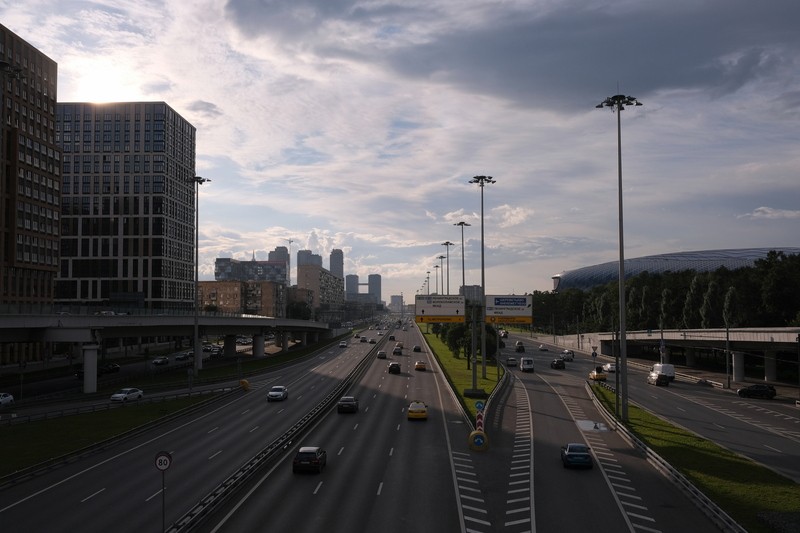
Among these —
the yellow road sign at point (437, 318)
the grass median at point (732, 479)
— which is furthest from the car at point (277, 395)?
the grass median at point (732, 479)

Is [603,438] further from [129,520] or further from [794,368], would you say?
[794,368]

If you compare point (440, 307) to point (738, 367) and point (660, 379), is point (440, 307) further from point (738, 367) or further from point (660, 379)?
point (738, 367)

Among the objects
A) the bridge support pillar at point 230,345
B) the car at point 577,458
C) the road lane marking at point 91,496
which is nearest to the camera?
the road lane marking at point 91,496

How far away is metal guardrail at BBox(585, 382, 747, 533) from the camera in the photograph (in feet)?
76.5

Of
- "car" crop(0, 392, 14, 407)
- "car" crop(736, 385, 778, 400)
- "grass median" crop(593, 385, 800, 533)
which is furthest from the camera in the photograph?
"car" crop(736, 385, 778, 400)

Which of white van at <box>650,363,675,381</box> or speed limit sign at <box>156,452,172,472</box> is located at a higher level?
speed limit sign at <box>156,452,172,472</box>

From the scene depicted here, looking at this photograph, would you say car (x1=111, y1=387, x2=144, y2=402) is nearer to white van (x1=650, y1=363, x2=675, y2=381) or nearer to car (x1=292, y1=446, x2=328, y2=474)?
car (x1=292, y1=446, x2=328, y2=474)

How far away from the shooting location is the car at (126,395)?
6057 cm

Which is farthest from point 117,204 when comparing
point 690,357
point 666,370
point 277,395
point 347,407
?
point 690,357

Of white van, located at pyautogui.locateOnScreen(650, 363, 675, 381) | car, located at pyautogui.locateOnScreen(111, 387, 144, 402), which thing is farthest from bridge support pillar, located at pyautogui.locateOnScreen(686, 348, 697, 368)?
car, located at pyautogui.locateOnScreen(111, 387, 144, 402)

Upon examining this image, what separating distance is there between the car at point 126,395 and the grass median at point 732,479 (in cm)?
4396

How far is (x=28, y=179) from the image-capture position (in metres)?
108

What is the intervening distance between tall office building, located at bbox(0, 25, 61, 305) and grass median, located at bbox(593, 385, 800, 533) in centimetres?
9725

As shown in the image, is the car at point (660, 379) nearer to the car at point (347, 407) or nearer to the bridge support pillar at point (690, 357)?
the bridge support pillar at point (690, 357)
